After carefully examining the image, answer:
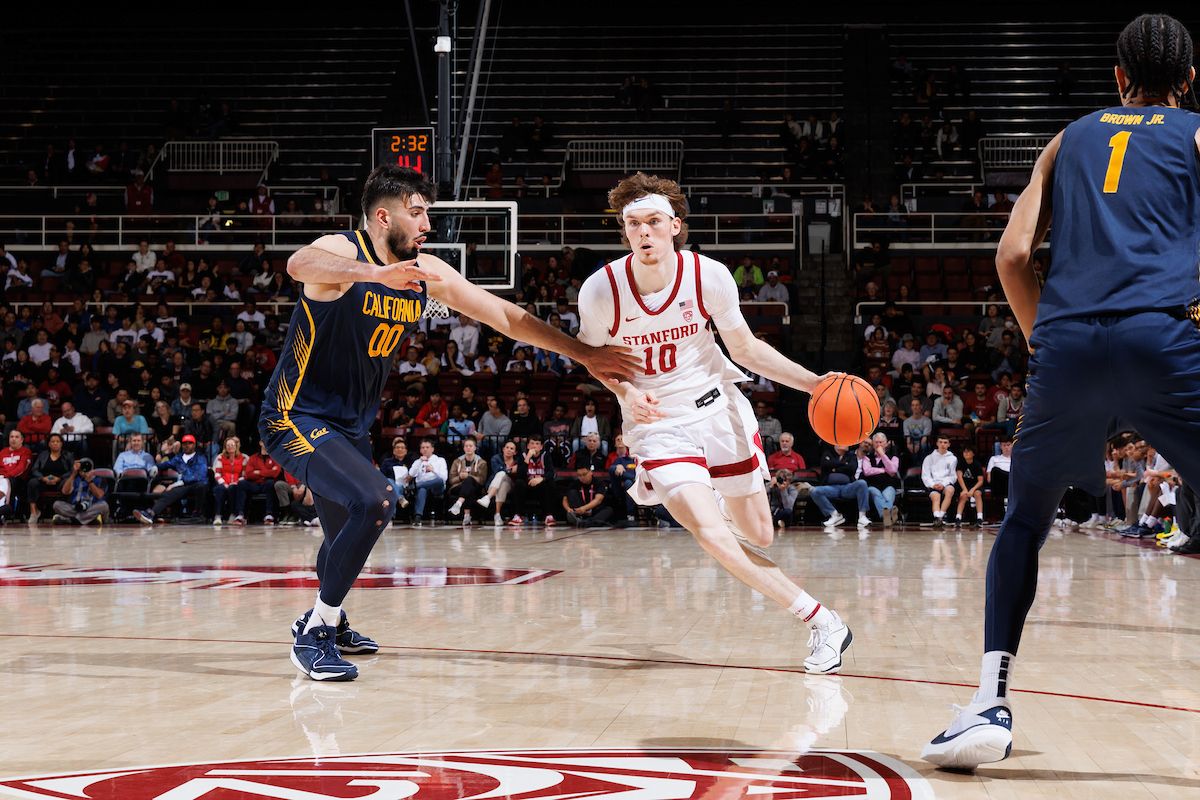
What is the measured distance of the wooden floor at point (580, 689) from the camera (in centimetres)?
314

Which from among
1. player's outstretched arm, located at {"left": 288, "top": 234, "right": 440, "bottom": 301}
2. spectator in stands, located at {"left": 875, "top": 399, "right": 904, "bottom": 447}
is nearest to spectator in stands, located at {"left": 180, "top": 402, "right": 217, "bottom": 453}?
spectator in stands, located at {"left": 875, "top": 399, "right": 904, "bottom": 447}

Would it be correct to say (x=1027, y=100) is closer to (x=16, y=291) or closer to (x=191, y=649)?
(x=16, y=291)

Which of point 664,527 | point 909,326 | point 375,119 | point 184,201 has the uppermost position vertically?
point 375,119

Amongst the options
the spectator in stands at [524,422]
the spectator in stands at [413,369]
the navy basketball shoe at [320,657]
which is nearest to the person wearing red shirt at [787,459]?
the spectator in stands at [524,422]

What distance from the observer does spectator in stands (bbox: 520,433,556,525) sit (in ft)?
51.9

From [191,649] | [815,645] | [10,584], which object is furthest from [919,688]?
[10,584]

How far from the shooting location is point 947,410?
1647 centimetres

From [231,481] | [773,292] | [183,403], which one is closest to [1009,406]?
[773,292]

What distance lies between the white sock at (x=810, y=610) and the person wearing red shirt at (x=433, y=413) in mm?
12216

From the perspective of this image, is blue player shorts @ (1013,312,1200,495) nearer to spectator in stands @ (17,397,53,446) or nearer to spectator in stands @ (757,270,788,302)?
spectator in stands @ (17,397,53,446)

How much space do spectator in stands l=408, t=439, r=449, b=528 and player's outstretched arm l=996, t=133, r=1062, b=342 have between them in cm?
1314

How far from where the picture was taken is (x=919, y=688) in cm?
436

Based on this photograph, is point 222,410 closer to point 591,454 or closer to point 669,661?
point 591,454

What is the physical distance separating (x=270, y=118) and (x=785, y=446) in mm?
15906
